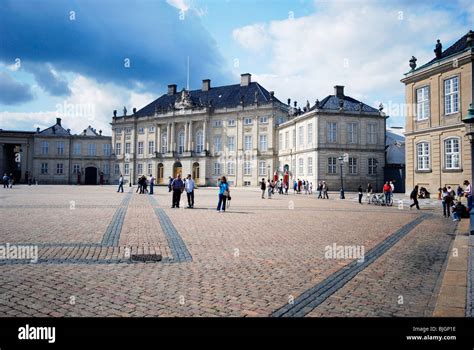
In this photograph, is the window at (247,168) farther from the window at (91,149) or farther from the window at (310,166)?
the window at (91,149)

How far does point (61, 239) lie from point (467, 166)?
27299mm

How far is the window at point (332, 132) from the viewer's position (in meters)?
42.3

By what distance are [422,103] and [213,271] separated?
29.9 m

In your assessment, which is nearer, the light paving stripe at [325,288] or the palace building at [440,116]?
the light paving stripe at [325,288]

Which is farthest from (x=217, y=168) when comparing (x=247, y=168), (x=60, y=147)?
(x=60, y=147)

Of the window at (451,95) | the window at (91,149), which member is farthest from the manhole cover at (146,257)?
the window at (91,149)

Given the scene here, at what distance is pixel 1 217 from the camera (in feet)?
41.4

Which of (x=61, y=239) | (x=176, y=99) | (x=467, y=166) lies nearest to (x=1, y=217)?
(x=61, y=239)

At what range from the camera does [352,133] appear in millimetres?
42906

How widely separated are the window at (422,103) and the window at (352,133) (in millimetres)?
12952

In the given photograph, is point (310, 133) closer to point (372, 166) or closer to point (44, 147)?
point (372, 166)

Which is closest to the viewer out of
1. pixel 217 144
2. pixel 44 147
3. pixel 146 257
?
pixel 146 257
